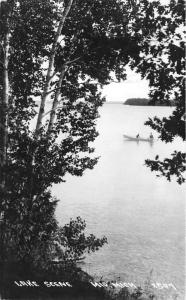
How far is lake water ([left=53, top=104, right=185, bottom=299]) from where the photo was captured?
21203mm

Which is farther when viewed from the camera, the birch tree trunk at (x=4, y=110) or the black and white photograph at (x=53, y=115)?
the birch tree trunk at (x=4, y=110)

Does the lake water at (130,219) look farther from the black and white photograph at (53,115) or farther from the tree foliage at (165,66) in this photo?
the tree foliage at (165,66)

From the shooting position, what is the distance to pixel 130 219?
1212 inches

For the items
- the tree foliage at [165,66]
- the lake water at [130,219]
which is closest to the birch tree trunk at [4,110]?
the tree foliage at [165,66]

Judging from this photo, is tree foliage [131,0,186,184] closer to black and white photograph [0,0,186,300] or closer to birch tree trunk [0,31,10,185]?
black and white photograph [0,0,186,300]

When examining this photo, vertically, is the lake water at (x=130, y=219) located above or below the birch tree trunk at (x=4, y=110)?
below

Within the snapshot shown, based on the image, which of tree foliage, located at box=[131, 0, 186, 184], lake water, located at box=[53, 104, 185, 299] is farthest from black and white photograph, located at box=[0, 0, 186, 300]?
lake water, located at box=[53, 104, 185, 299]

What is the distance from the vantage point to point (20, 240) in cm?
1263

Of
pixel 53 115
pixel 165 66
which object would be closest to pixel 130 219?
pixel 53 115

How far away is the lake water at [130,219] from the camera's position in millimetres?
21203

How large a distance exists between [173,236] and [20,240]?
16903 mm

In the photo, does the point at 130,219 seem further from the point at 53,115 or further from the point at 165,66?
the point at 165,66

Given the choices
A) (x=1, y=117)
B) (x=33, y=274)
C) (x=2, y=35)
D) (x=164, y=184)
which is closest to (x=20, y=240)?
(x=33, y=274)

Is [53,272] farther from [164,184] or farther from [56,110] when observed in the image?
[164,184]
